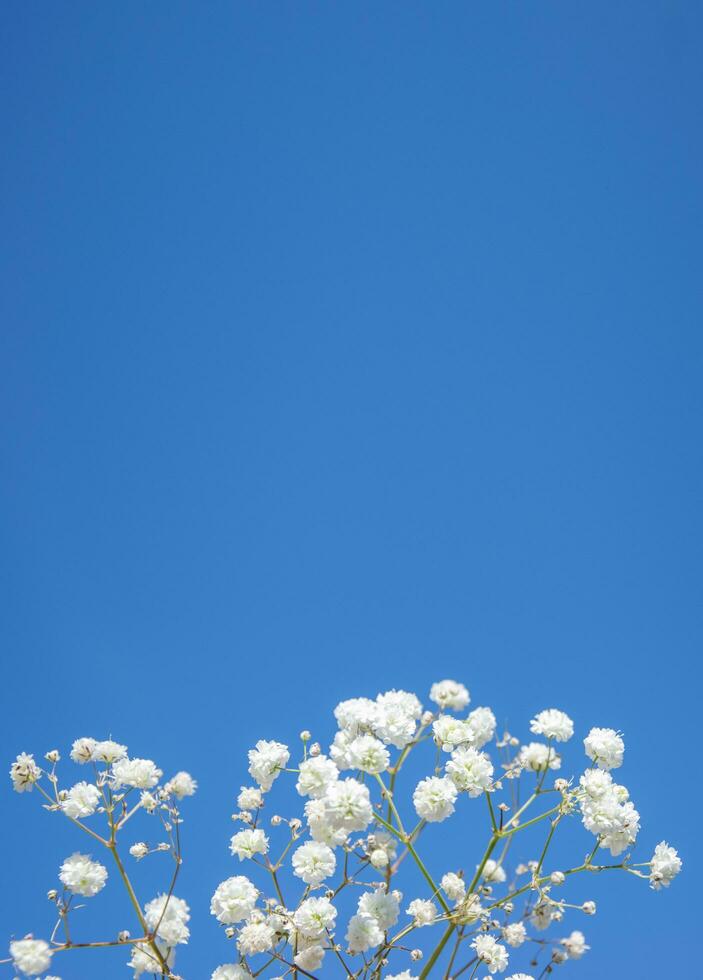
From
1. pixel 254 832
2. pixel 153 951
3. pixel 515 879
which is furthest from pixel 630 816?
pixel 153 951

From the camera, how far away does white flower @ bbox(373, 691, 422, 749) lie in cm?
343

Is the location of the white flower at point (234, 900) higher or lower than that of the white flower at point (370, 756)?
lower

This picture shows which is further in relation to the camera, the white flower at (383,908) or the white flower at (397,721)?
the white flower at (397,721)

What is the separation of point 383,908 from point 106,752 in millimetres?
1374

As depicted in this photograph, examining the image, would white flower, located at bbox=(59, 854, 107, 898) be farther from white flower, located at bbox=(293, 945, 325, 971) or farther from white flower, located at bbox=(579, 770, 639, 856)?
white flower, located at bbox=(579, 770, 639, 856)

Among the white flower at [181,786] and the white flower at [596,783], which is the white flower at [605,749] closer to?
the white flower at [596,783]

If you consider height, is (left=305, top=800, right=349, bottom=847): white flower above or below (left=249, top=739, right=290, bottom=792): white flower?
below

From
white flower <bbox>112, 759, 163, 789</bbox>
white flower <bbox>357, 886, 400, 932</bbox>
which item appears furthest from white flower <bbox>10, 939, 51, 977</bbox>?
white flower <bbox>357, 886, 400, 932</bbox>

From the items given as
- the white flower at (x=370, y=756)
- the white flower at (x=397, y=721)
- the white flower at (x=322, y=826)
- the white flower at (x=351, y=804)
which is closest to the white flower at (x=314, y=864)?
the white flower at (x=322, y=826)

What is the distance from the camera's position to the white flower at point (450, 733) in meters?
3.43

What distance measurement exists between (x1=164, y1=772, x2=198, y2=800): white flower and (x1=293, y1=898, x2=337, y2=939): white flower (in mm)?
731

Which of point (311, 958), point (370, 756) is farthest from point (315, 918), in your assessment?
point (370, 756)

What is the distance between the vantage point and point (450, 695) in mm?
3668

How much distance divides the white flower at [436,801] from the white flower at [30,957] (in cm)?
154
